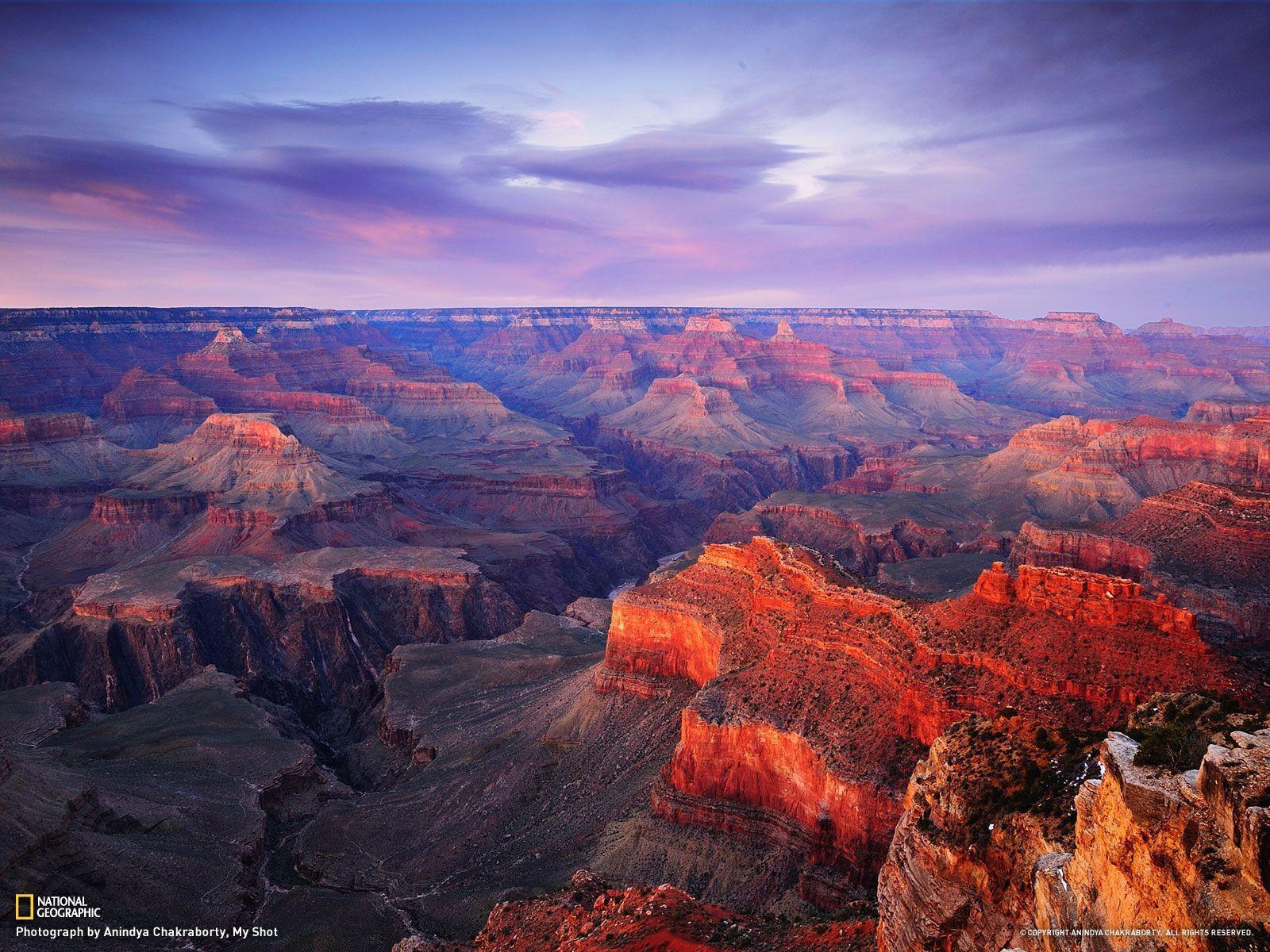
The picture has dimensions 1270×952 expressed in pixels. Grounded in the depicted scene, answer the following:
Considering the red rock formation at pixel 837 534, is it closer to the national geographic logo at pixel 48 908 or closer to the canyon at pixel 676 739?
the canyon at pixel 676 739

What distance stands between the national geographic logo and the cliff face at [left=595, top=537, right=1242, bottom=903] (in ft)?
98.1

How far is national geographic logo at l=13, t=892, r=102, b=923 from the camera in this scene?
150 feet

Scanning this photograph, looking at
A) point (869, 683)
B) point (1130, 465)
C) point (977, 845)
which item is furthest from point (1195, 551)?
point (977, 845)

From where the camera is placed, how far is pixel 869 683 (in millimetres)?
46344

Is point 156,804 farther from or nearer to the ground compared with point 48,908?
nearer to the ground

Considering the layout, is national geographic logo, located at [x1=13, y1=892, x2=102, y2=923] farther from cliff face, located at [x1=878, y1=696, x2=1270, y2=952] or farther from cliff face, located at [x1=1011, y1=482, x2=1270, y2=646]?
cliff face, located at [x1=1011, y1=482, x2=1270, y2=646]

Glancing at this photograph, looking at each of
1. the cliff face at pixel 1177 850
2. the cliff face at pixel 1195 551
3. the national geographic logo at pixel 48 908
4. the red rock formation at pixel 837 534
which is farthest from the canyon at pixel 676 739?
the national geographic logo at pixel 48 908

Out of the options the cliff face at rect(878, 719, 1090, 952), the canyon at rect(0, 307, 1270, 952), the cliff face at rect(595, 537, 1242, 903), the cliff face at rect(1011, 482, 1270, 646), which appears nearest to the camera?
the cliff face at rect(878, 719, 1090, 952)

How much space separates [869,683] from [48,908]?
139 feet

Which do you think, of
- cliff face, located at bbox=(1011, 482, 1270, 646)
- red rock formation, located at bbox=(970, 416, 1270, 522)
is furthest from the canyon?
red rock formation, located at bbox=(970, 416, 1270, 522)

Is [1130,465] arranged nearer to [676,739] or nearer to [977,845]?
[676,739]

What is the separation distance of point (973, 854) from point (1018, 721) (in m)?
6.37

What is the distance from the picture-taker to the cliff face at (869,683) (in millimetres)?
39562

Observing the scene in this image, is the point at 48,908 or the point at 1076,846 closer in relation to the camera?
the point at 1076,846
